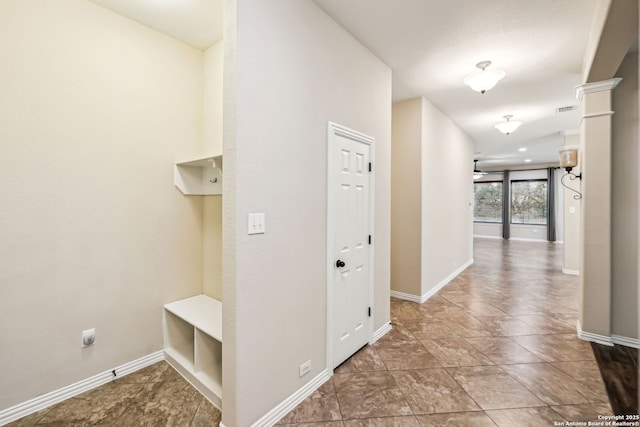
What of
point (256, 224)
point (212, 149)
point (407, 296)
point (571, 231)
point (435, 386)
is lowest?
point (435, 386)

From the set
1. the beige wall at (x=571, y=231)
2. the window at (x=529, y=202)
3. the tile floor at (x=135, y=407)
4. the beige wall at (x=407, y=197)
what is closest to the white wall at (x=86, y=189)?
the tile floor at (x=135, y=407)

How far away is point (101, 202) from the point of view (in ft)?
7.34

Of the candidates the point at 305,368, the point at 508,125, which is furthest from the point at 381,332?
the point at 508,125

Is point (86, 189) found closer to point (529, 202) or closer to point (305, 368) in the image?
point (305, 368)

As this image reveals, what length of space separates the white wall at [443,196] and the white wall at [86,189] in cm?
313

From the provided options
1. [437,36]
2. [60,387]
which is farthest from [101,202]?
[437,36]

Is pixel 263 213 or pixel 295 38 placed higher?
pixel 295 38

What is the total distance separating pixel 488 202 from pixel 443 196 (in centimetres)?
795

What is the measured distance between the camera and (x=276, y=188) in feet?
6.09

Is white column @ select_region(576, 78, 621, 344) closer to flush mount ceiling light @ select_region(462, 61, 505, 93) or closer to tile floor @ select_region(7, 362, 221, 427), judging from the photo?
flush mount ceiling light @ select_region(462, 61, 505, 93)

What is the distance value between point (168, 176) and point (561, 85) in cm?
477

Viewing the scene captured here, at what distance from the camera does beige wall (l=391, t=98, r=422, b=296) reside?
408cm

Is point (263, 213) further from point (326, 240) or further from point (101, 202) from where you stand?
point (101, 202)

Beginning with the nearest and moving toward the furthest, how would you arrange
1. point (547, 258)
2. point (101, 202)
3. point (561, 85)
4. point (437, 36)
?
1. point (101, 202)
2. point (437, 36)
3. point (561, 85)
4. point (547, 258)
